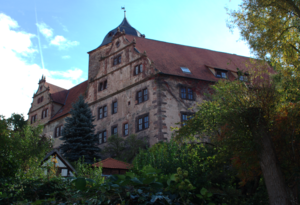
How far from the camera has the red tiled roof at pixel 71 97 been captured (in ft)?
113

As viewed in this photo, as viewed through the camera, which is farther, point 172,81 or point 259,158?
point 172,81

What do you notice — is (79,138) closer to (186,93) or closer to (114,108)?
(114,108)

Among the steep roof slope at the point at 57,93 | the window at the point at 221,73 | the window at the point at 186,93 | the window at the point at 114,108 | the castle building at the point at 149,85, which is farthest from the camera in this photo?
the steep roof slope at the point at 57,93

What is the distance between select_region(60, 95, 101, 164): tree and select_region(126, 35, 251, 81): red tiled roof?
23.4ft

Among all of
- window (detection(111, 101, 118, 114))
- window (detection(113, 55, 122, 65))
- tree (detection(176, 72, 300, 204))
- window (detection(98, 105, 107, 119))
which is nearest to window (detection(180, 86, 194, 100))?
window (detection(111, 101, 118, 114))

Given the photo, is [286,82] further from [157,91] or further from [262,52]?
[157,91]

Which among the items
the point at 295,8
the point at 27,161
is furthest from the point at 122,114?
the point at 295,8

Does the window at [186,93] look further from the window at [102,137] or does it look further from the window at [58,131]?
the window at [58,131]

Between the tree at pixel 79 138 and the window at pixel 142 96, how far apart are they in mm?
4154

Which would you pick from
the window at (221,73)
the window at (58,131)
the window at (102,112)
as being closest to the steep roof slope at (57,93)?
the window at (58,131)

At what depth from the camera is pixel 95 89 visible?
99.7ft

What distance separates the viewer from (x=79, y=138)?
23797 mm

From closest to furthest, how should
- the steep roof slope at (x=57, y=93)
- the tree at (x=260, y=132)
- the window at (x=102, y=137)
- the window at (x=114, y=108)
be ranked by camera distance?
the tree at (x=260, y=132), the window at (x=114, y=108), the window at (x=102, y=137), the steep roof slope at (x=57, y=93)

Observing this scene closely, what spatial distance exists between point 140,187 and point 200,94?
21.1m
